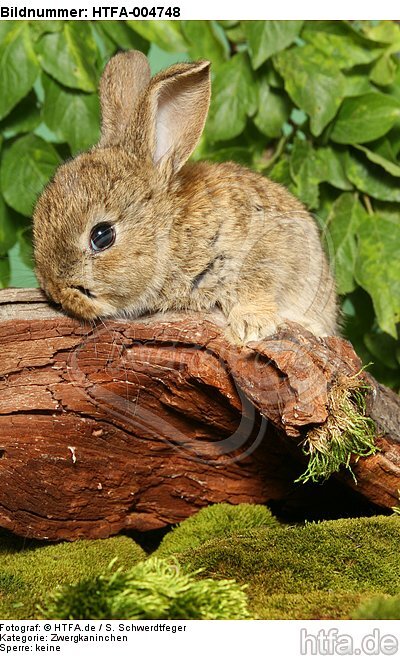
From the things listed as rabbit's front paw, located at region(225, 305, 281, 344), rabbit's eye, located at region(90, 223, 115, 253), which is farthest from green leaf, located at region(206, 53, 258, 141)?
rabbit's front paw, located at region(225, 305, 281, 344)

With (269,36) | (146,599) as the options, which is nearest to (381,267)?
(269,36)

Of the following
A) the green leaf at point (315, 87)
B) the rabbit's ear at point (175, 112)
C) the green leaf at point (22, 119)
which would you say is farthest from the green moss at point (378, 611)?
the green leaf at point (22, 119)

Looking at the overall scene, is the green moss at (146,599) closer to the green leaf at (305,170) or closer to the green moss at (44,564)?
the green moss at (44,564)

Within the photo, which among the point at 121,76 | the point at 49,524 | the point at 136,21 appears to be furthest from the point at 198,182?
the point at 49,524

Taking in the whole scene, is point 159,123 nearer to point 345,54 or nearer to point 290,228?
point 290,228

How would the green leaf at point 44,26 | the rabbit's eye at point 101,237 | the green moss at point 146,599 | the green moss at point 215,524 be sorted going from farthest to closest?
the green leaf at point 44,26, the green moss at point 215,524, the rabbit's eye at point 101,237, the green moss at point 146,599
